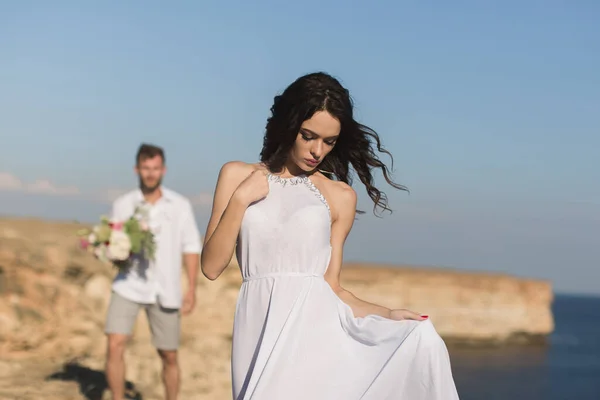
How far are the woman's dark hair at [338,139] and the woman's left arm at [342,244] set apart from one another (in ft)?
0.48

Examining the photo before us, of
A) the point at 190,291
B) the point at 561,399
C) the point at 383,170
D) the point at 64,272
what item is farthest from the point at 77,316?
the point at 561,399

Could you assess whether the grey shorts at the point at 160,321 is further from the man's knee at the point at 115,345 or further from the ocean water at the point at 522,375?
the ocean water at the point at 522,375

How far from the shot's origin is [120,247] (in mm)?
8469

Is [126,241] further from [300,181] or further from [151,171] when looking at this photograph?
[300,181]

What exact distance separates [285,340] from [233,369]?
36 cm

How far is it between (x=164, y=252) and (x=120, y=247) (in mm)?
429

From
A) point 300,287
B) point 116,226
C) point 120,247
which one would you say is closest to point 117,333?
point 120,247

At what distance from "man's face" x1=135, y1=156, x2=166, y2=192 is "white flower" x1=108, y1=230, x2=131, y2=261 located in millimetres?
514

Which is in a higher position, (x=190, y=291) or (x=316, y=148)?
(x=316, y=148)

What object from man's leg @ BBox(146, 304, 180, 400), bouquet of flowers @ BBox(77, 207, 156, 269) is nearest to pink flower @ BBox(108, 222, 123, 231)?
bouquet of flowers @ BBox(77, 207, 156, 269)

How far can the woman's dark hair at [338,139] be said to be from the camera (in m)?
4.37

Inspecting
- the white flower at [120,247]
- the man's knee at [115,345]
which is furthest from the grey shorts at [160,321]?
the white flower at [120,247]

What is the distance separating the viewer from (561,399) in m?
37.8

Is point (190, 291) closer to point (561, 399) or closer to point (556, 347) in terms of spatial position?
point (561, 399)
